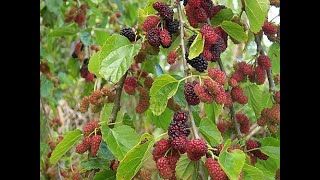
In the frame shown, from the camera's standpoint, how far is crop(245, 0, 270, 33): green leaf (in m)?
1.11

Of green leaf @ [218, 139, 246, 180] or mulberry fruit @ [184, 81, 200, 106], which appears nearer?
green leaf @ [218, 139, 246, 180]

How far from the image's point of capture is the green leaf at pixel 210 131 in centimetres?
99

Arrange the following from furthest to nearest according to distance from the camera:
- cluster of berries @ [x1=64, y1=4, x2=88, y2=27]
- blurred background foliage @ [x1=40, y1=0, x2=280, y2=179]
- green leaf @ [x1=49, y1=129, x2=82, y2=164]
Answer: cluster of berries @ [x1=64, y1=4, x2=88, y2=27] → blurred background foliage @ [x1=40, y1=0, x2=280, y2=179] → green leaf @ [x1=49, y1=129, x2=82, y2=164]

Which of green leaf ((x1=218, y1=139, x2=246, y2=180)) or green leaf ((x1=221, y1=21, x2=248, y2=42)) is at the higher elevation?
green leaf ((x1=221, y1=21, x2=248, y2=42))

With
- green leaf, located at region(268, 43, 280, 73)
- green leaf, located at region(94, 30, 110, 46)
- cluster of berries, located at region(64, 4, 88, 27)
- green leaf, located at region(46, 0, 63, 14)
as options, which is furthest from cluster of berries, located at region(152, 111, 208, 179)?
cluster of berries, located at region(64, 4, 88, 27)

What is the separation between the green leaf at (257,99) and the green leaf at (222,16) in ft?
0.72

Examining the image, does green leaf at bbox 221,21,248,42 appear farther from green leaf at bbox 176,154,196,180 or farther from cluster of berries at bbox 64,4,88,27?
cluster of berries at bbox 64,4,88,27

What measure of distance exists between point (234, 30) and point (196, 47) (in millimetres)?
223

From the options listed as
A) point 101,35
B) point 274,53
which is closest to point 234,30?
point 274,53

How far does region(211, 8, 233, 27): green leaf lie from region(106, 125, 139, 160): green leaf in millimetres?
374

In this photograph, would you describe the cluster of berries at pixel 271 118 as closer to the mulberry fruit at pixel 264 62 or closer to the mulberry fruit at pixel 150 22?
the mulberry fruit at pixel 264 62

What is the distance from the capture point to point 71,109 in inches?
153

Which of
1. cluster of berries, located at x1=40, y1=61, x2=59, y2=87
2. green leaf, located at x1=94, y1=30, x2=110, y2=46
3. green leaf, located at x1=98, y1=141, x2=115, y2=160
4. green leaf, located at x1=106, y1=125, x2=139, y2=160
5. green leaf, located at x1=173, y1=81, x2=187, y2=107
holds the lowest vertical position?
cluster of berries, located at x1=40, y1=61, x2=59, y2=87
